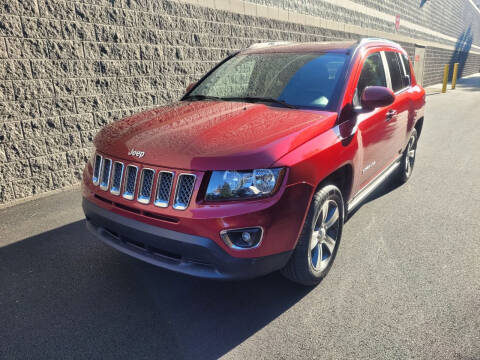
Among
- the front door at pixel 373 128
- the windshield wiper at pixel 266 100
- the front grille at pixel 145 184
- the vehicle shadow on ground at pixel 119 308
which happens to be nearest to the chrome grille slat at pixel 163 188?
the front grille at pixel 145 184

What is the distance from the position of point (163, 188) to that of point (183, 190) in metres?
0.15

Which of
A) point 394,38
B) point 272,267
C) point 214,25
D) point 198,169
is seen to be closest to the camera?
point 198,169

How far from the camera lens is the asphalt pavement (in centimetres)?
254

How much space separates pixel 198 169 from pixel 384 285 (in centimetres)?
185

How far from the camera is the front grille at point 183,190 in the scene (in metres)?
2.52

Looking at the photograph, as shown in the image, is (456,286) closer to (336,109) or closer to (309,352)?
(309,352)

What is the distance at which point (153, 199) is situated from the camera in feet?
8.55

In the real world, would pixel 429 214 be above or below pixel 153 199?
below

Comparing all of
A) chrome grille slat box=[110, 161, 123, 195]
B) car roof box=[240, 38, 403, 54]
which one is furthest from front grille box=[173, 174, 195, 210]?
car roof box=[240, 38, 403, 54]

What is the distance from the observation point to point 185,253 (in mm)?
2525

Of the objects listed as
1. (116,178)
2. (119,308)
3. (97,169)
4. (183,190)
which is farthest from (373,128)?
(119,308)

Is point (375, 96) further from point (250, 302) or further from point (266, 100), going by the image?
point (250, 302)

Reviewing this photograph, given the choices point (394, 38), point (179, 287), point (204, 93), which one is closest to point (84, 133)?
point (204, 93)

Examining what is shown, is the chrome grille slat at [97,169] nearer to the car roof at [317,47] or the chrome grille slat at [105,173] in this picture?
the chrome grille slat at [105,173]
